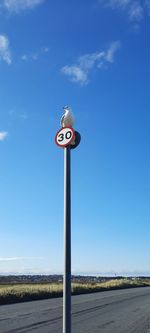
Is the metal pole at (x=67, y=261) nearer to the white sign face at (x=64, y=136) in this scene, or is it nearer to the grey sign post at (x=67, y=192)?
the grey sign post at (x=67, y=192)

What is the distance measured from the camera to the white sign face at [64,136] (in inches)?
206

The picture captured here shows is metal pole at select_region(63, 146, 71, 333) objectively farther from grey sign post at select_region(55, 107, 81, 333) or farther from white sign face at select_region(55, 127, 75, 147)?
white sign face at select_region(55, 127, 75, 147)

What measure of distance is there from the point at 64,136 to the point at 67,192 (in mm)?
568

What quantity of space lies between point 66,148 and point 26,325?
1160 centimetres

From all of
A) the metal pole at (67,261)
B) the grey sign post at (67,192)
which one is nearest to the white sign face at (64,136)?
the grey sign post at (67,192)

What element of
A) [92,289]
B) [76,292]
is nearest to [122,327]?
[76,292]

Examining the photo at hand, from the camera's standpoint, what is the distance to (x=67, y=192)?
16.9 ft

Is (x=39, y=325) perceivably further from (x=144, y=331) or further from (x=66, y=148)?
(x=66, y=148)

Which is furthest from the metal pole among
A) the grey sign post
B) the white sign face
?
the white sign face

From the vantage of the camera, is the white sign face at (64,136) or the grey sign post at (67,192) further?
the white sign face at (64,136)

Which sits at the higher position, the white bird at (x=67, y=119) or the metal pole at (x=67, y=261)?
the white bird at (x=67, y=119)

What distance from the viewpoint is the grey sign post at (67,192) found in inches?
193

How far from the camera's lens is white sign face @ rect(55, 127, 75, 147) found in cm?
522

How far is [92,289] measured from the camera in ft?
163
